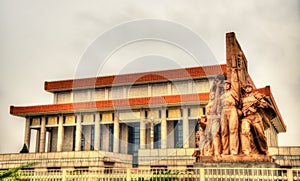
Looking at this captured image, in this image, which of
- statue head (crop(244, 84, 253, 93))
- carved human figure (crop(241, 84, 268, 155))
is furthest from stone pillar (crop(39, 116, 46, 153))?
carved human figure (crop(241, 84, 268, 155))

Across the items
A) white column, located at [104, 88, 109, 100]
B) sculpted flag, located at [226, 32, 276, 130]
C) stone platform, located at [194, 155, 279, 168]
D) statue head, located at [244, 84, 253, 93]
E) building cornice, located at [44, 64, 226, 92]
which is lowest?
stone platform, located at [194, 155, 279, 168]

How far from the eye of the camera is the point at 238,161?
31.0 ft

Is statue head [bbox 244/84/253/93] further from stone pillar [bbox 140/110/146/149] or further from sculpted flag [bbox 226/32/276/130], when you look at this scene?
stone pillar [bbox 140/110/146/149]

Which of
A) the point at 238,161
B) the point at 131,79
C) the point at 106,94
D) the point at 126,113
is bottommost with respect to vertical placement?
the point at 238,161

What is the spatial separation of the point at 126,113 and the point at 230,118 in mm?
26675

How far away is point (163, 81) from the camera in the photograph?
38.4m

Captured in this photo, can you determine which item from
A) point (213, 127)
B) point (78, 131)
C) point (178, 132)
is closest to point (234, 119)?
point (213, 127)

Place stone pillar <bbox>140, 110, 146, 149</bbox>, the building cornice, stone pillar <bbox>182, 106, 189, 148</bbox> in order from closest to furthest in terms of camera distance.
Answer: stone pillar <bbox>182, 106, 189, 148</bbox> < stone pillar <bbox>140, 110, 146, 149</bbox> < the building cornice

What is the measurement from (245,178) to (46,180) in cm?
570

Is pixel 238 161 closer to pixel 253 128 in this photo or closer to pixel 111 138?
pixel 253 128

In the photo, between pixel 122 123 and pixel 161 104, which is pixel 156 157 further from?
pixel 122 123

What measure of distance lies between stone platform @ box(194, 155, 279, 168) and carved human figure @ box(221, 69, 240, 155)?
0.83ft

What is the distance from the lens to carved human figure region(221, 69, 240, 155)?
9.80 metres

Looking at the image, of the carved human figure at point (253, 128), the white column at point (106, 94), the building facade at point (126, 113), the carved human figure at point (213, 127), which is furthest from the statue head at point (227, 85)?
the white column at point (106, 94)
